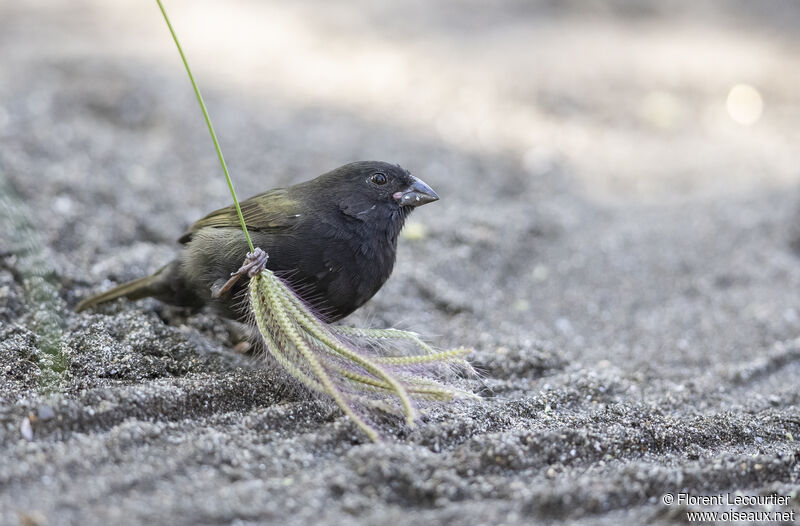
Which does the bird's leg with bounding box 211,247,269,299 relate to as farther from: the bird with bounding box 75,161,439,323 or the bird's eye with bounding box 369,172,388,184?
the bird's eye with bounding box 369,172,388,184

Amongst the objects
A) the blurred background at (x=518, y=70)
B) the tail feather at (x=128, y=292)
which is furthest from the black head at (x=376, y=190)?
the blurred background at (x=518, y=70)

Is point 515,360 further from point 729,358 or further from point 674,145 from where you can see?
point 674,145

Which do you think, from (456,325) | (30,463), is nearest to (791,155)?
(456,325)

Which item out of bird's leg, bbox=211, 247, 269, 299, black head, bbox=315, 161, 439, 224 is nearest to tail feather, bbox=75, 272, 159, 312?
bird's leg, bbox=211, 247, 269, 299

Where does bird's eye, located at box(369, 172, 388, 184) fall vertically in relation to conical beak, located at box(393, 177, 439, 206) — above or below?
above

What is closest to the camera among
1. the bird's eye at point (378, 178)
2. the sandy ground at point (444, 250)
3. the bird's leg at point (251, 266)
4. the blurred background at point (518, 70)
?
the sandy ground at point (444, 250)

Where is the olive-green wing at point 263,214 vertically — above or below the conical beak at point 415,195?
above

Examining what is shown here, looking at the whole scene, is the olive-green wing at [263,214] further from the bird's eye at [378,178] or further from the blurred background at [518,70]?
the blurred background at [518,70]
